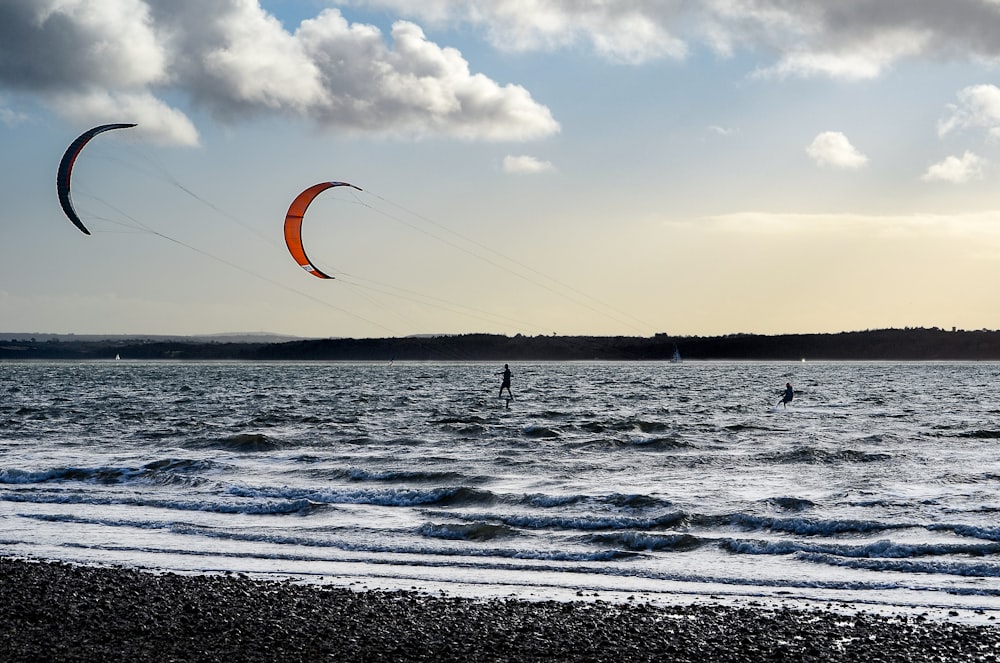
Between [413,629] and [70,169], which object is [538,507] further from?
[70,169]

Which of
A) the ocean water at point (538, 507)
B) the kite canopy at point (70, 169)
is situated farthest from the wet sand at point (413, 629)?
the kite canopy at point (70, 169)

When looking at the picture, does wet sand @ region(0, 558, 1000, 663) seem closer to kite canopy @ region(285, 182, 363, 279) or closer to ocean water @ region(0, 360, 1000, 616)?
ocean water @ region(0, 360, 1000, 616)

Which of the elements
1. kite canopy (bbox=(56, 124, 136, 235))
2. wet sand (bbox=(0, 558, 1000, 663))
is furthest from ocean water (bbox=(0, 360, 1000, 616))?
kite canopy (bbox=(56, 124, 136, 235))

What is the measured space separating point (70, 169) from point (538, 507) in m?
20.2

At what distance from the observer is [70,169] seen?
1155 inches

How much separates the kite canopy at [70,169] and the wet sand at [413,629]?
21.4m

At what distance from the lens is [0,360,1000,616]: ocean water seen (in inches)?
446

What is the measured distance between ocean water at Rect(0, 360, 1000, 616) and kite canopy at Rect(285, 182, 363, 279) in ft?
19.0

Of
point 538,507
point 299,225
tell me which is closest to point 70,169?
point 299,225

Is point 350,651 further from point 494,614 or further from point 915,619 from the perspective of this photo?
point 915,619

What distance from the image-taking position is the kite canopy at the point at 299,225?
33281 millimetres

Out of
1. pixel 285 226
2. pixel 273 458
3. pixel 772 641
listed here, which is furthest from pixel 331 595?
pixel 285 226

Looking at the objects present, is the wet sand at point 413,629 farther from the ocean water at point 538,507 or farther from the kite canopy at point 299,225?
the kite canopy at point 299,225

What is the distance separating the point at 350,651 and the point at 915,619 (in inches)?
204
